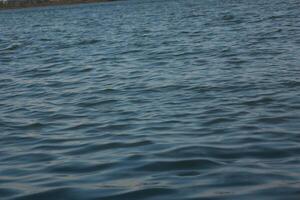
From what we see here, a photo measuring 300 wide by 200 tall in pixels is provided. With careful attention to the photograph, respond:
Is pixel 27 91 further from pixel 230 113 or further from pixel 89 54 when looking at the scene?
pixel 89 54

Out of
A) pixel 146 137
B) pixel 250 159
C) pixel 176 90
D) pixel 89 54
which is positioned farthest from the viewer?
pixel 89 54

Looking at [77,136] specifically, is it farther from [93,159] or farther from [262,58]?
[262,58]

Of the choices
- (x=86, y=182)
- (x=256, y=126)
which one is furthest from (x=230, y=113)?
(x=86, y=182)

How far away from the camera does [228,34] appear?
28156 millimetres

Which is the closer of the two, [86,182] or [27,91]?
[86,182]

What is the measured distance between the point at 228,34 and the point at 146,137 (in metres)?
18.7

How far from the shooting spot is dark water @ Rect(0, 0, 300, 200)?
7.81 meters

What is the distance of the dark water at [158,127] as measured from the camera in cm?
781

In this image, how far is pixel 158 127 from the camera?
10898 millimetres

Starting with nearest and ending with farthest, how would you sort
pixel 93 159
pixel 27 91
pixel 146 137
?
pixel 93 159, pixel 146 137, pixel 27 91

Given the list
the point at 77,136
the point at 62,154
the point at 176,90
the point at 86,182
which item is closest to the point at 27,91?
the point at 176,90

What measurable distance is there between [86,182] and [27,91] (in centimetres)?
914

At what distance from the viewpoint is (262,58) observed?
1850 centimetres

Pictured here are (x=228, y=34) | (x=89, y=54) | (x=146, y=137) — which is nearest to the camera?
(x=146, y=137)
